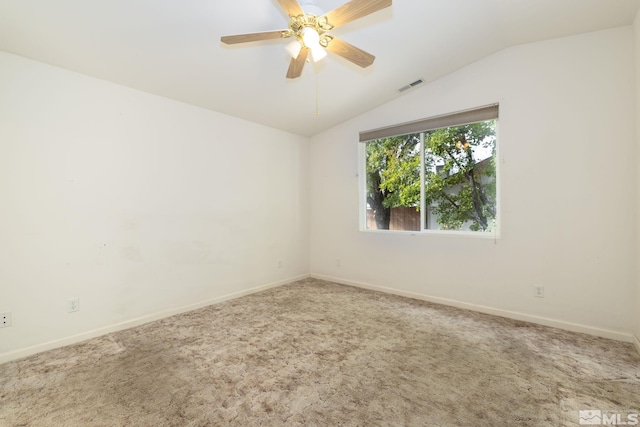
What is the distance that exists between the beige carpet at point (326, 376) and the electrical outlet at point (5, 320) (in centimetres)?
30

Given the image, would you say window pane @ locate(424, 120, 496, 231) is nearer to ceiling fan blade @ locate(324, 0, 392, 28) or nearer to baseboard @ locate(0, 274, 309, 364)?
ceiling fan blade @ locate(324, 0, 392, 28)

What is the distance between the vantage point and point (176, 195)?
3.03 metres

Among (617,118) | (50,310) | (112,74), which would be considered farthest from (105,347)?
(617,118)

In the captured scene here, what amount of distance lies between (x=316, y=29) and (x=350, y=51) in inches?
13.5

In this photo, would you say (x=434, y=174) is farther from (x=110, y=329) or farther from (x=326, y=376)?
(x=110, y=329)

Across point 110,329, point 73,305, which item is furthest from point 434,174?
point 73,305

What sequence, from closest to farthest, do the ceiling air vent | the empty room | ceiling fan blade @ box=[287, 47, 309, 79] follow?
the empty room
ceiling fan blade @ box=[287, 47, 309, 79]
the ceiling air vent

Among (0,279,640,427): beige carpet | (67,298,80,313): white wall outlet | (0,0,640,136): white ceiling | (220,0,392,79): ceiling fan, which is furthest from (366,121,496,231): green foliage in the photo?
(67,298,80,313): white wall outlet

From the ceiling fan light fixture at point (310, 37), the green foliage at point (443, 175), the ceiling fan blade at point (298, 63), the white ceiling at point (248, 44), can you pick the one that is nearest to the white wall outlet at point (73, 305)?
the white ceiling at point (248, 44)

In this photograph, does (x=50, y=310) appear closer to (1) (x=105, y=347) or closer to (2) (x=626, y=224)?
(1) (x=105, y=347)

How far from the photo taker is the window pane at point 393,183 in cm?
365

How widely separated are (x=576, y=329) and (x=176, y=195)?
412 centimetres

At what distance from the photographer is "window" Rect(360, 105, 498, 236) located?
10.2 ft
